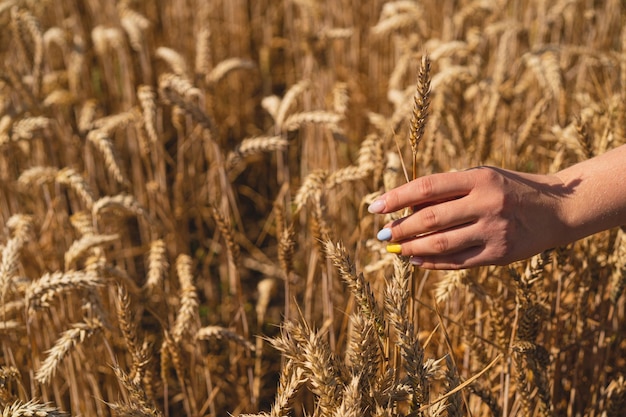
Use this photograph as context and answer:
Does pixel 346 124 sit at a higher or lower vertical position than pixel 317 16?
lower

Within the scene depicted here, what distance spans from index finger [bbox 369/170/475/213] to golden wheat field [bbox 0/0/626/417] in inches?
3.7

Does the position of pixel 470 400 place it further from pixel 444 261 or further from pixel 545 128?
pixel 545 128

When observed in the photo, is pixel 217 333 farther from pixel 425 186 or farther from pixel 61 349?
pixel 425 186

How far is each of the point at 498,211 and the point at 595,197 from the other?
221 millimetres

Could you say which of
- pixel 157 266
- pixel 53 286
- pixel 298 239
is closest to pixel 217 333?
pixel 157 266

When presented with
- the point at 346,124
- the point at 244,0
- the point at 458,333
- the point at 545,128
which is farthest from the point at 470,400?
the point at 244,0

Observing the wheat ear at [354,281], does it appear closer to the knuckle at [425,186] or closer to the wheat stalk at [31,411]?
the knuckle at [425,186]

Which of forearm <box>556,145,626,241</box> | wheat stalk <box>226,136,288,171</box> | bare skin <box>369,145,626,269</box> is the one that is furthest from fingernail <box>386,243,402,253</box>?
wheat stalk <box>226,136,288,171</box>

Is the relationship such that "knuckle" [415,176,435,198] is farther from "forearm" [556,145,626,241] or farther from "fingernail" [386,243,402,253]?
"forearm" [556,145,626,241]

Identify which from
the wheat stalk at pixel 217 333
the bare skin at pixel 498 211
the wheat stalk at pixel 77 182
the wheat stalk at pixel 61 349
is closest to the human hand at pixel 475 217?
the bare skin at pixel 498 211

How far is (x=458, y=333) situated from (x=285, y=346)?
0.85 metres

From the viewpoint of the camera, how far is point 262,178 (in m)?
3.52

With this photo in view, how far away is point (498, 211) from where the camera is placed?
42.1 inches

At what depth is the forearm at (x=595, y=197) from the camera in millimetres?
1137
